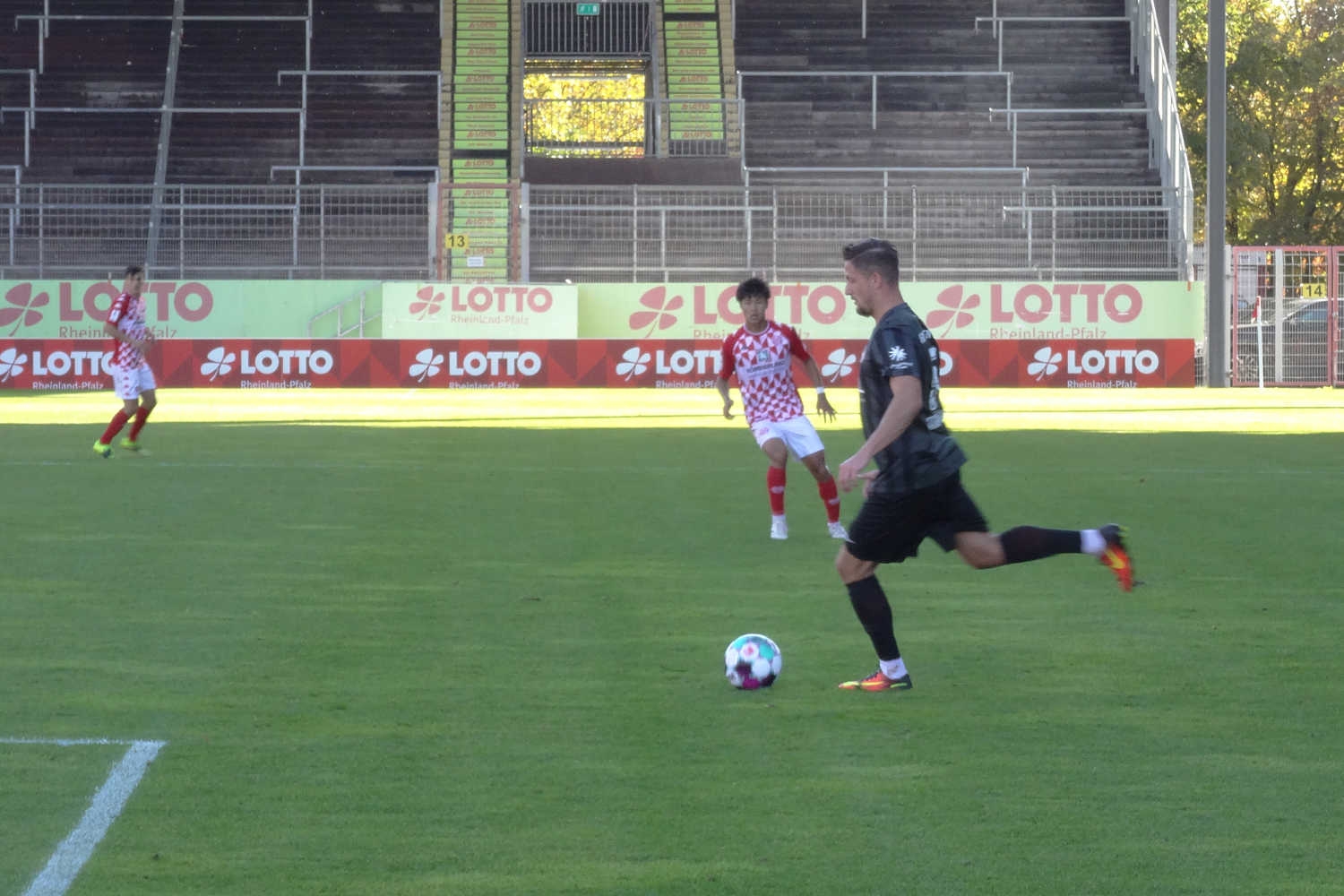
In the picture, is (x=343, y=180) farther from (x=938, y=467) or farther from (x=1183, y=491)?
(x=938, y=467)

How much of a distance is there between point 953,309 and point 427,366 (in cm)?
958

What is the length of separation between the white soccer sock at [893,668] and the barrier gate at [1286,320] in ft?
94.8

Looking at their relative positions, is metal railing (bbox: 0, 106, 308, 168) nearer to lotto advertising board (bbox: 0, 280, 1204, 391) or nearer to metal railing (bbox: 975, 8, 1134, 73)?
lotto advertising board (bbox: 0, 280, 1204, 391)

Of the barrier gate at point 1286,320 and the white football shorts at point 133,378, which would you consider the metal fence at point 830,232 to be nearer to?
the barrier gate at point 1286,320

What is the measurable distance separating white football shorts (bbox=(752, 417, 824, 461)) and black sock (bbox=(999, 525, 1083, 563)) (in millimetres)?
5335

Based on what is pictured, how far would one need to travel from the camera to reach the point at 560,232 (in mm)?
36906

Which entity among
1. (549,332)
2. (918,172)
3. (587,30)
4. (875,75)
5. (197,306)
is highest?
(587,30)

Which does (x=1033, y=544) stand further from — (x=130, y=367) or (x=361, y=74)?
(x=361, y=74)

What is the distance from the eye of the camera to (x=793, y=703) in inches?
292

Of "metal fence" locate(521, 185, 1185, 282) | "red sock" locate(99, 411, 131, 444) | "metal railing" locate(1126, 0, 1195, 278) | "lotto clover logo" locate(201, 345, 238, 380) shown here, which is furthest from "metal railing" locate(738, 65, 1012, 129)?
"red sock" locate(99, 411, 131, 444)

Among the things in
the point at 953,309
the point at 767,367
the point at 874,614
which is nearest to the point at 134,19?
the point at 953,309

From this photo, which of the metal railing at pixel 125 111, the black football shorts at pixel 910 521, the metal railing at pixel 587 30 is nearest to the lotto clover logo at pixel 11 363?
the metal railing at pixel 125 111

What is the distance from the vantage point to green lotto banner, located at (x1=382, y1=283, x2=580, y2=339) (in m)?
35.1

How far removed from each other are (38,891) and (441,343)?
97.4 feet
